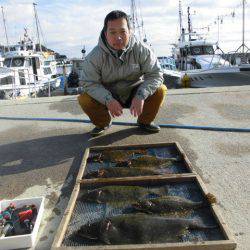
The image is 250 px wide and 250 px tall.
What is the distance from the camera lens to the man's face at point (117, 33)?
13.3ft

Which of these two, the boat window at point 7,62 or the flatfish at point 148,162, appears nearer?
the flatfish at point 148,162

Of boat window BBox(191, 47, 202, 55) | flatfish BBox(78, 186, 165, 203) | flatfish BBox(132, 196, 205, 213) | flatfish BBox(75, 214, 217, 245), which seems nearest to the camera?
flatfish BBox(75, 214, 217, 245)

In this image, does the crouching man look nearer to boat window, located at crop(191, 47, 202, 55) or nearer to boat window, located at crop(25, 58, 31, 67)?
boat window, located at crop(191, 47, 202, 55)

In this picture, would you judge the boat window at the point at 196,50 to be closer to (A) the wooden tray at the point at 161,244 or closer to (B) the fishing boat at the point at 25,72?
(B) the fishing boat at the point at 25,72

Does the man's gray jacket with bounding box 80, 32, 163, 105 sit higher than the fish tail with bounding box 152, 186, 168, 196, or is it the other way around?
the man's gray jacket with bounding box 80, 32, 163, 105

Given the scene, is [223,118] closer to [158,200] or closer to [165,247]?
[158,200]

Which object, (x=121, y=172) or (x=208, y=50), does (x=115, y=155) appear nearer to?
(x=121, y=172)

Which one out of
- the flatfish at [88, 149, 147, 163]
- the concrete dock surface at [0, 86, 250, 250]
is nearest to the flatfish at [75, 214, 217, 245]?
the concrete dock surface at [0, 86, 250, 250]

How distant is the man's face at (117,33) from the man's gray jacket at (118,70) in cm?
9

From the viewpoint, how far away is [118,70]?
173 inches

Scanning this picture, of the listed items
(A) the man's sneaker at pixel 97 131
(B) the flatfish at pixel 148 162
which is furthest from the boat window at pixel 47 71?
(B) the flatfish at pixel 148 162

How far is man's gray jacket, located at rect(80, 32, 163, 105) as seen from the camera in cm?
427

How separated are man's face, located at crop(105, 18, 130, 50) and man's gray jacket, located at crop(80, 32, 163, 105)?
0.09 m

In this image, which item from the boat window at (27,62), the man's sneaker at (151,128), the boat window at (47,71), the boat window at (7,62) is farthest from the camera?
the boat window at (47,71)
